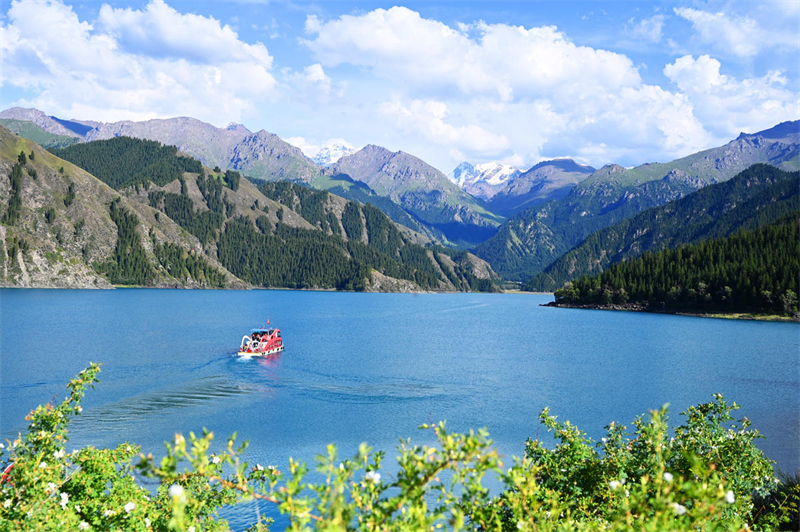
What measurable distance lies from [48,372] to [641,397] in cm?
6718

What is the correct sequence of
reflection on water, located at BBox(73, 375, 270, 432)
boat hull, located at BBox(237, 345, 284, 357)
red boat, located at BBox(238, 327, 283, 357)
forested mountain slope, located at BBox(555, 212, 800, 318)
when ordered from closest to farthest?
reflection on water, located at BBox(73, 375, 270, 432), boat hull, located at BBox(237, 345, 284, 357), red boat, located at BBox(238, 327, 283, 357), forested mountain slope, located at BBox(555, 212, 800, 318)

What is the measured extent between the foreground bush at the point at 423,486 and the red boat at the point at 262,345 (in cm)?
6459

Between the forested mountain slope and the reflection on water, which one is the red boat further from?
the forested mountain slope

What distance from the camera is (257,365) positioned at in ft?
240

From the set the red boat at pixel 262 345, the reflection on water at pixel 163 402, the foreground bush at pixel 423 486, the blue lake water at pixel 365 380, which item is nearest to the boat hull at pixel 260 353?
the red boat at pixel 262 345

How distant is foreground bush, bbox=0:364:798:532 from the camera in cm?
664

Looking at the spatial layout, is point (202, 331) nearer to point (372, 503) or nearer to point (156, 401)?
point (156, 401)

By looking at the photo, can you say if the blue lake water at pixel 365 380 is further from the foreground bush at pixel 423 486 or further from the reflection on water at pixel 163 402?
the foreground bush at pixel 423 486

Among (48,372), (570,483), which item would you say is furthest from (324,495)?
(48,372)

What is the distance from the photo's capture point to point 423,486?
7.38 metres

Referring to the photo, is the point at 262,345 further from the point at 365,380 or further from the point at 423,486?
the point at 423,486

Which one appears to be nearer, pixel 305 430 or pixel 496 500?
pixel 496 500

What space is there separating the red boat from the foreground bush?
64591 mm

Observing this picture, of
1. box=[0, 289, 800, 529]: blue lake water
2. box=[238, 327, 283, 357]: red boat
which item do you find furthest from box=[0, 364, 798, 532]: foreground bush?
box=[238, 327, 283, 357]: red boat
